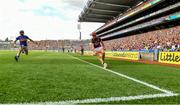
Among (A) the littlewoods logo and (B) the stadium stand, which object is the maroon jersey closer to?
(A) the littlewoods logo

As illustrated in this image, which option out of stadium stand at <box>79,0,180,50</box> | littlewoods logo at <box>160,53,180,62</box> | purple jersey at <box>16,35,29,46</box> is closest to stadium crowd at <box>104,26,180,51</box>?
stadium stand at <box>79,0,180,50</box>

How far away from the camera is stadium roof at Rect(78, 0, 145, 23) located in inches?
2482

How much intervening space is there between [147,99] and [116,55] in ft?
107

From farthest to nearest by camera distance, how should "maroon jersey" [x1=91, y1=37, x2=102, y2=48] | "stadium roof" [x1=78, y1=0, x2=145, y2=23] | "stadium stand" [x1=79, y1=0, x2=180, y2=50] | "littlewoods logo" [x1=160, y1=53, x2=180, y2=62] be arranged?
"stadium roof" [x1=78, y1=0, x2=145, y2=23] < "stadium stand" [x1=79, y1=0, x2=180, y2=50] < "littlewoods logo" [x1=160, y1=53, x2=180, y2=62] < "maroon jersey" [x1=91, y1=37, x2=102, y2=48]

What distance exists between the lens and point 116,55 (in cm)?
3797

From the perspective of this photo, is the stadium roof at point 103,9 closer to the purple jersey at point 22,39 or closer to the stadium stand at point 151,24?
the stadium stand at point 151,24

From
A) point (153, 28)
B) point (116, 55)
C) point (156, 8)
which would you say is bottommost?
point (116, 55)

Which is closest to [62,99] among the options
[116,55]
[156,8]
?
[116,55]

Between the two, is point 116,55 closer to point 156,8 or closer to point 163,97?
point 156,8

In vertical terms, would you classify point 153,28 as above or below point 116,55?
above

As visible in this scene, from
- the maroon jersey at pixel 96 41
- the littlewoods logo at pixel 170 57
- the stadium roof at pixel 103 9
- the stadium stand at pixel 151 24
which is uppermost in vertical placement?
the stadium roof at pixel 103 9

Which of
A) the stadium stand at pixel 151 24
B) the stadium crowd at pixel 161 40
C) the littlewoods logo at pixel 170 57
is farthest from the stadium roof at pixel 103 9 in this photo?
the littlewoods logo at pixel 170 57

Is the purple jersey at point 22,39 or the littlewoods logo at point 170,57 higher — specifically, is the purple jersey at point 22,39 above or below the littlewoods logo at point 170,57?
above

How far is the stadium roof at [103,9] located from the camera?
63.0 metres
